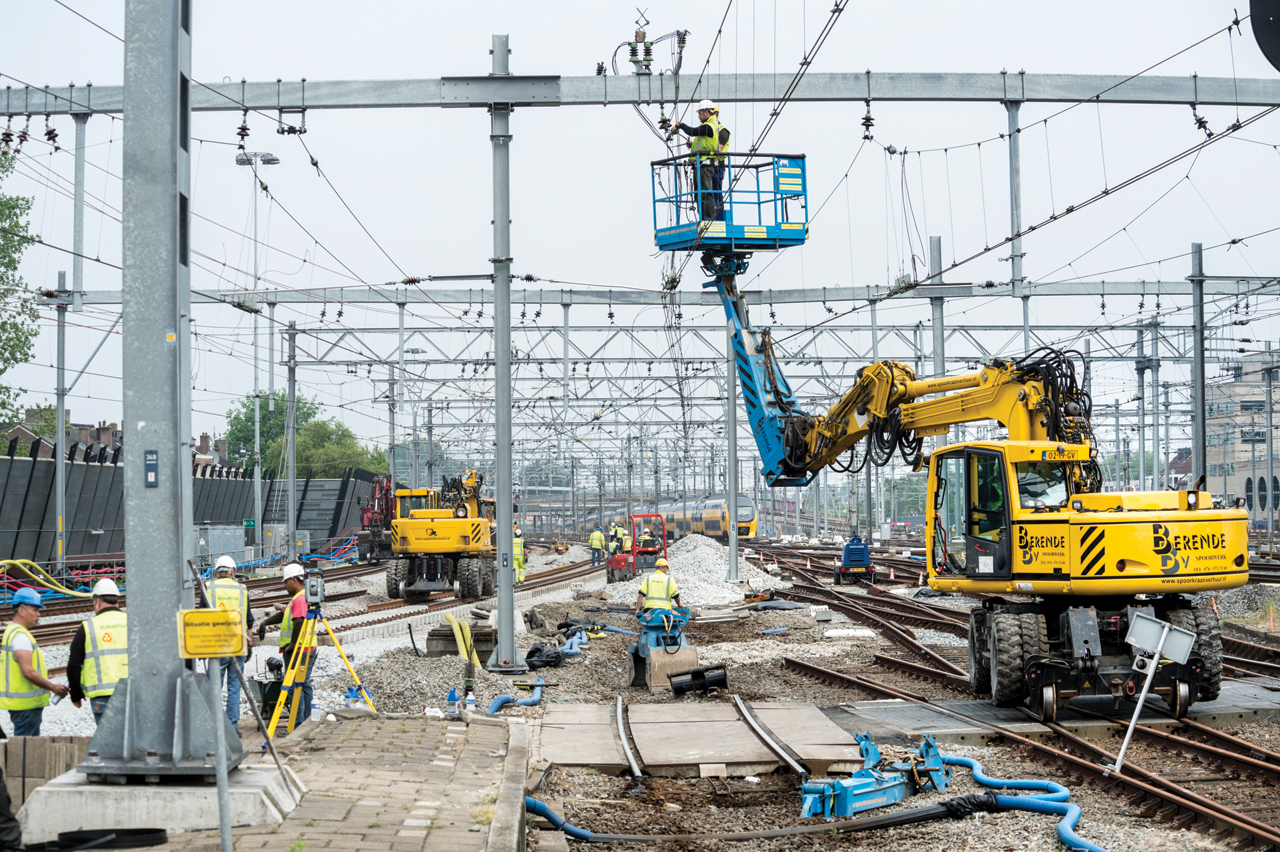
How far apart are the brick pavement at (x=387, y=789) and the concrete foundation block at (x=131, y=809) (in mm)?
113

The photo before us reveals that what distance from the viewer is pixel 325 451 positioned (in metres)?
109

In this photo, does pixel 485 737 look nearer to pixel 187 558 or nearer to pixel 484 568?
pixel 187 558

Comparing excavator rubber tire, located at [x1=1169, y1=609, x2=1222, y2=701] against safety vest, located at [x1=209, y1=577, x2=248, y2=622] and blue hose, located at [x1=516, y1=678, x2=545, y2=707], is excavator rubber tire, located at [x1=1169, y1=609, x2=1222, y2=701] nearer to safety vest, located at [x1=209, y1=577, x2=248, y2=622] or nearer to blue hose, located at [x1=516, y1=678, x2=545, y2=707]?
blue hose, located at [x1=516, y1=678, x2=545, y2=707]

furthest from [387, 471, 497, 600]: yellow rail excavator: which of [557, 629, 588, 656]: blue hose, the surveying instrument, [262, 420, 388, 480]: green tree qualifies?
[262, 420, 388, 480]: green tree

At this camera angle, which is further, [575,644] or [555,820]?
[575,644]

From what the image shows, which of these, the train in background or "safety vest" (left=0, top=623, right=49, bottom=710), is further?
the train in background

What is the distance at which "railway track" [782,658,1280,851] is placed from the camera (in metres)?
8.26

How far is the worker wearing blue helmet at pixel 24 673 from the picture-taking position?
881cm

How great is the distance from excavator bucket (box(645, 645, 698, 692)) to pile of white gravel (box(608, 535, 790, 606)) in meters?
11.1

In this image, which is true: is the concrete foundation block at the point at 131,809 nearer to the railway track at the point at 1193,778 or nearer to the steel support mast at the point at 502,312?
the railway track at the point at 1193,778

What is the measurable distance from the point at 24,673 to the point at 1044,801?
25.4 ft

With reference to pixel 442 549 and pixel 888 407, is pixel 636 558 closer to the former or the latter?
pixel 442 549

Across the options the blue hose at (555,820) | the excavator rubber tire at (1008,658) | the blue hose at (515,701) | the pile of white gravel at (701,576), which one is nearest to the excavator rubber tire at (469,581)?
the pile of white gravel at (701,576)

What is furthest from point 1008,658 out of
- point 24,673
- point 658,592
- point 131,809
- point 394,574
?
point 394,574
